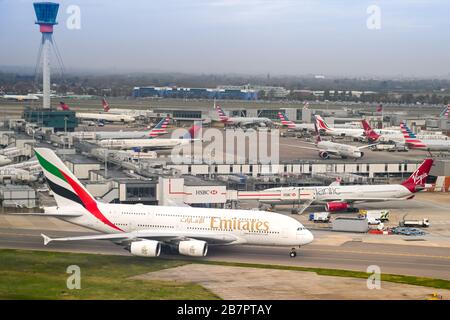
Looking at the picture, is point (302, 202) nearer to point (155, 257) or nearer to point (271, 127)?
point (155, 257)

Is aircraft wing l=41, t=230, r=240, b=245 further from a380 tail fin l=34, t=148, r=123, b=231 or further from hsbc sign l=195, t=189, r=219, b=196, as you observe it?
hsbc sign l=195, t=189, r=219, b=196

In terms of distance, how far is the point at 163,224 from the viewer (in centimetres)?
5638

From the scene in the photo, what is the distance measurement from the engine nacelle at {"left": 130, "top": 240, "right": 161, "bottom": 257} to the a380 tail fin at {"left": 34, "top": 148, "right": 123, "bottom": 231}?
3.74 metres

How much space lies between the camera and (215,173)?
90.8m

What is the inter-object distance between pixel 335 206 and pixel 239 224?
24.4 m

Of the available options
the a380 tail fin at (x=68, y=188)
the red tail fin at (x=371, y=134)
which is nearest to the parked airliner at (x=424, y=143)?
the red tail fin at (x=371, y=134)

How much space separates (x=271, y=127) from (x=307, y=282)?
135 meters

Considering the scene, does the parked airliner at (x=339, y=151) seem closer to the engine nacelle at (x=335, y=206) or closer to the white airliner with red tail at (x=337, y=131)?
the white airliner with red tail at (x=337, y=131)

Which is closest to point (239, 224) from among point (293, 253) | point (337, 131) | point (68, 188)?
point (293, 253)

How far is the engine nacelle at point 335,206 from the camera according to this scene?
7812 cm

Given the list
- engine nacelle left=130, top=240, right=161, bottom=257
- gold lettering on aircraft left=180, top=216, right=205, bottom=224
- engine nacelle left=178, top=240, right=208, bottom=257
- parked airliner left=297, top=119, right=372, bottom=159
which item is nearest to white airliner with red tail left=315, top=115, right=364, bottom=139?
parked airliner left=297, top=119, right=372, bottom=159

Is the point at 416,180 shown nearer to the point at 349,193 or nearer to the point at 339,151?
the point at 349,193

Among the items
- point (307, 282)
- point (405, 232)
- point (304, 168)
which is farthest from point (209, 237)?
point (304, 168)
